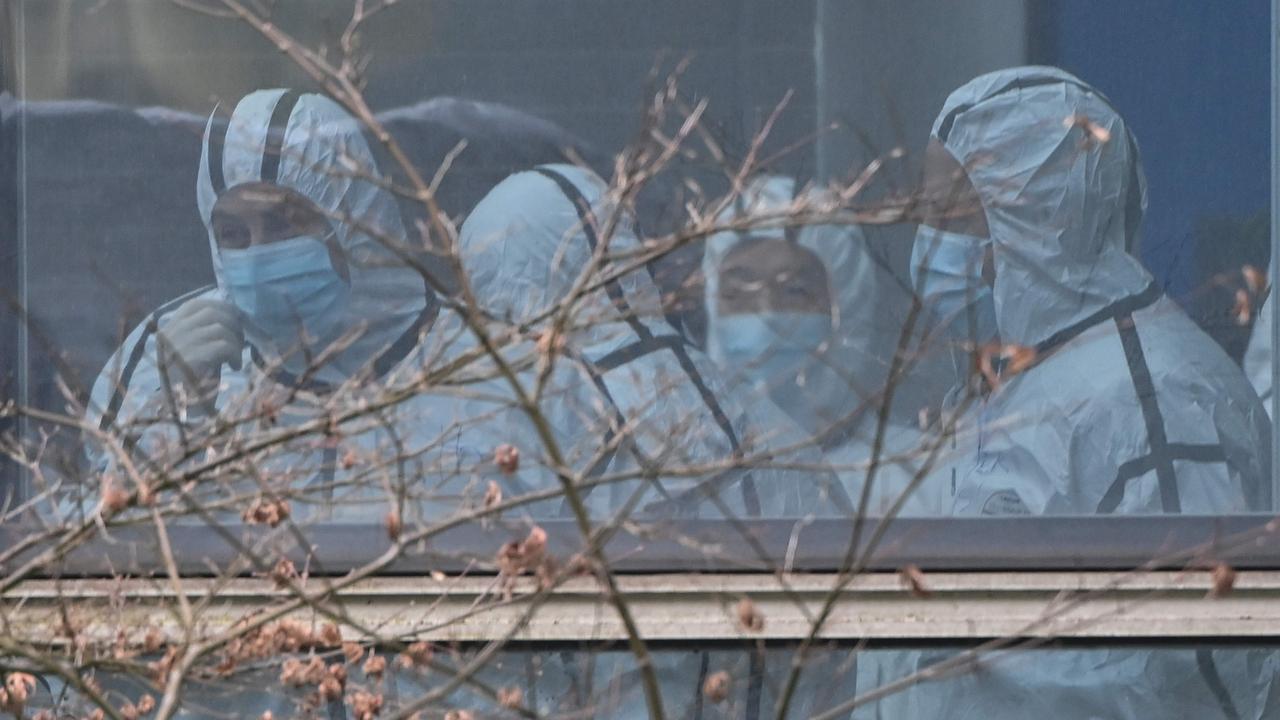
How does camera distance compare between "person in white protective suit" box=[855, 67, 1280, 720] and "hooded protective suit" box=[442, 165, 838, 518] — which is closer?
"hooded protective suit" box=[442, 165, 838, 518]

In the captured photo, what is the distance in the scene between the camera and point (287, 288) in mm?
3910

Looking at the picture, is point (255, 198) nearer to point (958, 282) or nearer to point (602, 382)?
point (602, 382)

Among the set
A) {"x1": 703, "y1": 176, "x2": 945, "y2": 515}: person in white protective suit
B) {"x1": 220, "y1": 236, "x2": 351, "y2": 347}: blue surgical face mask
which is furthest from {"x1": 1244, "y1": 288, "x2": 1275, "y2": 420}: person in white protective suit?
{"x1": 220, "y1": 236, "x2": 351, "y2": 347}: blue surgical face mask

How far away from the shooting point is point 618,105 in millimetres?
3830

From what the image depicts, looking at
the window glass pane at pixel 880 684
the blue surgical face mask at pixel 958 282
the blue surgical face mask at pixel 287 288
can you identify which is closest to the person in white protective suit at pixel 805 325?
the blue surgical face mask at pixel 958 282

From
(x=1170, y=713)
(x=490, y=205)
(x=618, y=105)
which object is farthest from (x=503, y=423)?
(x=1170, y=713)

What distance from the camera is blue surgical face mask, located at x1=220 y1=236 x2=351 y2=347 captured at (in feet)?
12.7

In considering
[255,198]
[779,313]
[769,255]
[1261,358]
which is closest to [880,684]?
[779,313]

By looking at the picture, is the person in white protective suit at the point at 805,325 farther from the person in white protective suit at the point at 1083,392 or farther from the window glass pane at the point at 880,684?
the window glass pane at the point at 880,684

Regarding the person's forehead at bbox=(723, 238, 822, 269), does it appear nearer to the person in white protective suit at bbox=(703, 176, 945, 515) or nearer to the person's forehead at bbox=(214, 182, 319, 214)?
the person in white protective suit at bbox=(703, 176, 945, 515)

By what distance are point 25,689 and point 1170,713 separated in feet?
7.86

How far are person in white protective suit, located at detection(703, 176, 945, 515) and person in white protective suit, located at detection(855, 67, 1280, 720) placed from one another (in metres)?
0.18

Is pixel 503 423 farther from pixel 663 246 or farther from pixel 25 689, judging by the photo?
pixel 663 246

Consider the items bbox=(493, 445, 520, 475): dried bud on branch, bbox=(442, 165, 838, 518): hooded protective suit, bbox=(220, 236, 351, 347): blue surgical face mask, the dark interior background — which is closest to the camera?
bbox=(493, 445, 520, 475): dried bud on branch
